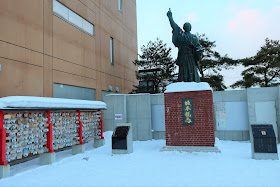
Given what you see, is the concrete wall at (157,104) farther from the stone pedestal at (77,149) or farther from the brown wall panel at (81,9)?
the brown wall panel at (81,9)

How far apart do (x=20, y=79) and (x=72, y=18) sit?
4909mm

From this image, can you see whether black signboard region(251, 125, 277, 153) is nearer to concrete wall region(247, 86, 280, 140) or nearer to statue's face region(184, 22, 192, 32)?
concrete wall region(247, 86, 280, 140)

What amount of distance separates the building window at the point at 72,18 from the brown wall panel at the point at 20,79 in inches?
125

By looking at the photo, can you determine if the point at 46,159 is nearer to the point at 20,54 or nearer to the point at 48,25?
the point at 20,54

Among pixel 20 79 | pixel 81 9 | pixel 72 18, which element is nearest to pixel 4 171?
pixel 20 79

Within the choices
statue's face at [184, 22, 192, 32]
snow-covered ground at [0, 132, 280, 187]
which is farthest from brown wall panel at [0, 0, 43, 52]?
statue's face at [184, 22, 192, 32]

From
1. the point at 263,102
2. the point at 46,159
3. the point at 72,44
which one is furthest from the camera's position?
the point at 72,44

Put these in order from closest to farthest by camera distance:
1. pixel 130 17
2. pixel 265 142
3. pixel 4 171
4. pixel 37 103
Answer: pixel 4 171 < pixel 37 103 < pixel 265 142 < pixel 130 17

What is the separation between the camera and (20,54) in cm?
830

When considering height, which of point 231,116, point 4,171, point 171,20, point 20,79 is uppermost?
point 171,20

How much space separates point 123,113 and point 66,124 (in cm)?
421

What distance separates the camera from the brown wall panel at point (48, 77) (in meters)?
9.51

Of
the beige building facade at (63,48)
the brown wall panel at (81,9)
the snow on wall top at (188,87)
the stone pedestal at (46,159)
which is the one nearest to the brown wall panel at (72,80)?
the beige building facade at (63,48)

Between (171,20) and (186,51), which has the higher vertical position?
(171,20)
